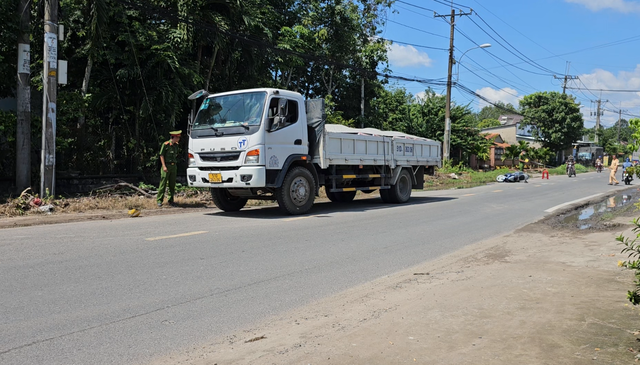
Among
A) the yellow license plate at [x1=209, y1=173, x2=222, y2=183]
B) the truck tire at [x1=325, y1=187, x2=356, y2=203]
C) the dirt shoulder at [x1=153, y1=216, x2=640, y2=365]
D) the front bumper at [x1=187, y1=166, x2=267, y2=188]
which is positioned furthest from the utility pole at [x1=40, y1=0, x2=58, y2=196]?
the dirt shoulder at [x1=153, y1=216, x2=640, y2=365]

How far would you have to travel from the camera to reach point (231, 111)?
1143 centimetres

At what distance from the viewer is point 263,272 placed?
649 centimetres

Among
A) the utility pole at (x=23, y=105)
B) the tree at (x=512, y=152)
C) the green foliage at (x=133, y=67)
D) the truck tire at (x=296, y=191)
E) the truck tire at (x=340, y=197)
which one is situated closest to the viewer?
the truck tire at (x=296, y=191)

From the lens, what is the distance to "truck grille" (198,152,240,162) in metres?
11.0

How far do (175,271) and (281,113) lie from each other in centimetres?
554

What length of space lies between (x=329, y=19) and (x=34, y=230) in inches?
1051

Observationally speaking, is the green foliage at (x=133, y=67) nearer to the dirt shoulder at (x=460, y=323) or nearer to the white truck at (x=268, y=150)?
the white truck at (x=268, y=150)

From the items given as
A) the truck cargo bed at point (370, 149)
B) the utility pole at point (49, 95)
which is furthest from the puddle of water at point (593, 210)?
the utility pole at point (49, 95)

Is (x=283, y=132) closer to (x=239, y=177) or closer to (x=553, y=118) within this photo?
(x=239, y=177)

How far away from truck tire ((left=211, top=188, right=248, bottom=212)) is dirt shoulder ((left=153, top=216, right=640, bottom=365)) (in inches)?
257

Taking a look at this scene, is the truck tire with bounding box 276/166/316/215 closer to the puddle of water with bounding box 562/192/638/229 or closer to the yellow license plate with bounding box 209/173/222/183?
the yellow license plate with bounding box 209/173/222/183

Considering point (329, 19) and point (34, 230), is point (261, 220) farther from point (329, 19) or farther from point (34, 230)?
point (329, 19)

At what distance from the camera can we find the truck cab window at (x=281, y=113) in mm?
11055

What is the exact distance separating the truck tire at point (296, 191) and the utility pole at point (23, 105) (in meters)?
6.84
